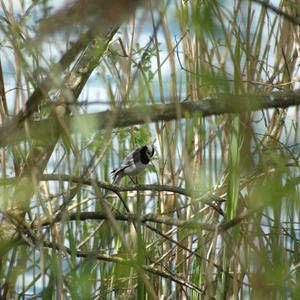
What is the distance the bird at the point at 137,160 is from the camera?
2125 mm

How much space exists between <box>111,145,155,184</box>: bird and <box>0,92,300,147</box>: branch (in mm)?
1262

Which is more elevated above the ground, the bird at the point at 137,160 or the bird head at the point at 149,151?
the bird head at the point at 149,151

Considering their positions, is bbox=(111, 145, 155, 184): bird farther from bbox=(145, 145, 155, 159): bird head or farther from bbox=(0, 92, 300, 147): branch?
bbox=(0, 92, 300, 147): branch

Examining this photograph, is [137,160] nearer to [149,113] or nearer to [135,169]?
[135,169]

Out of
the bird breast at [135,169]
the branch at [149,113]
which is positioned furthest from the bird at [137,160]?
the branch at [149,113]

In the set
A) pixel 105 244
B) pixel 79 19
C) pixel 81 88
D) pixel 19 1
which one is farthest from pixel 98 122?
pixel 105 244

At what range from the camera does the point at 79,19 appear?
20.3 inches

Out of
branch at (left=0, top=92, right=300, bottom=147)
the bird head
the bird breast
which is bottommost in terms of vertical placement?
branch at (left=0, top=92, right=300, bottom=147)

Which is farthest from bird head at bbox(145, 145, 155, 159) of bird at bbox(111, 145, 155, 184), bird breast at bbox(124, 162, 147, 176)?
bird breast at bbox(124, 162, 147, 176)

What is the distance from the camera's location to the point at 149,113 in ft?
2.27

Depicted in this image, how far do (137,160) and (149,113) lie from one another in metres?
1.51

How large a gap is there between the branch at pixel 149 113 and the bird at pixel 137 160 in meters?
1.26

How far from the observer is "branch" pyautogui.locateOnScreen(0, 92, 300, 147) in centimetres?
62

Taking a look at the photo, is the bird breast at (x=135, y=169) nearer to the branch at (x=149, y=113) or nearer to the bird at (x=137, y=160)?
the bird at (x=137, y=160)
